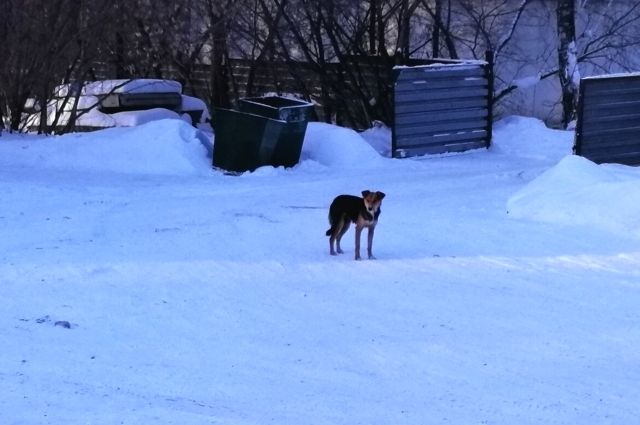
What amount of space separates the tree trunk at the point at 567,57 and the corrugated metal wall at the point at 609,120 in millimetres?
4994

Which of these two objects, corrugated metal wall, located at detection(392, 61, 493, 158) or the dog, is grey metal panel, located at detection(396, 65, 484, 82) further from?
the dog

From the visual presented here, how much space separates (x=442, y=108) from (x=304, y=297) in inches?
382

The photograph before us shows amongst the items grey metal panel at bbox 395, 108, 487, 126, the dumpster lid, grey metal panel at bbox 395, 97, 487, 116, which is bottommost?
grey metal panel at bbox 395, 108, 487, 126

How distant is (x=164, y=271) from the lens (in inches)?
357

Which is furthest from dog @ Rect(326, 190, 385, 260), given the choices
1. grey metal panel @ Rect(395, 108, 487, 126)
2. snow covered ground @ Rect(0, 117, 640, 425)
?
grey metal panel @ Rect(395, 108, 487, 126)

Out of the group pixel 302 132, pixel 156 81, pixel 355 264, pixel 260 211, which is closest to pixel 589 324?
pixel 355 264

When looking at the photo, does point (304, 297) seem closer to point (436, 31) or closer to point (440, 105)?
point (440, 105)

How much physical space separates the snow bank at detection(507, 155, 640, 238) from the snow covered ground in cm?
3

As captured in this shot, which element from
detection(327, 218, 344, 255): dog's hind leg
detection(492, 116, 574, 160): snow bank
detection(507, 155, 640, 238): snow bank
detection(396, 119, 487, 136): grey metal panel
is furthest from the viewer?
detection(492, 116, 574, 160): snow bank

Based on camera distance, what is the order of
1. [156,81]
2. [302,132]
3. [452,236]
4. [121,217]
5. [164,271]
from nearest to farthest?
[164,271], [452,236], [121,217], [302,132], [156,81]

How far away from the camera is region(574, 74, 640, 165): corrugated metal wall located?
50.6 feet

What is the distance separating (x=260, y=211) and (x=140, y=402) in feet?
21.1

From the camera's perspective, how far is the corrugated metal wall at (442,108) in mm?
17016

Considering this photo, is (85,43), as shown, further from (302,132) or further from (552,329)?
(552,329)
